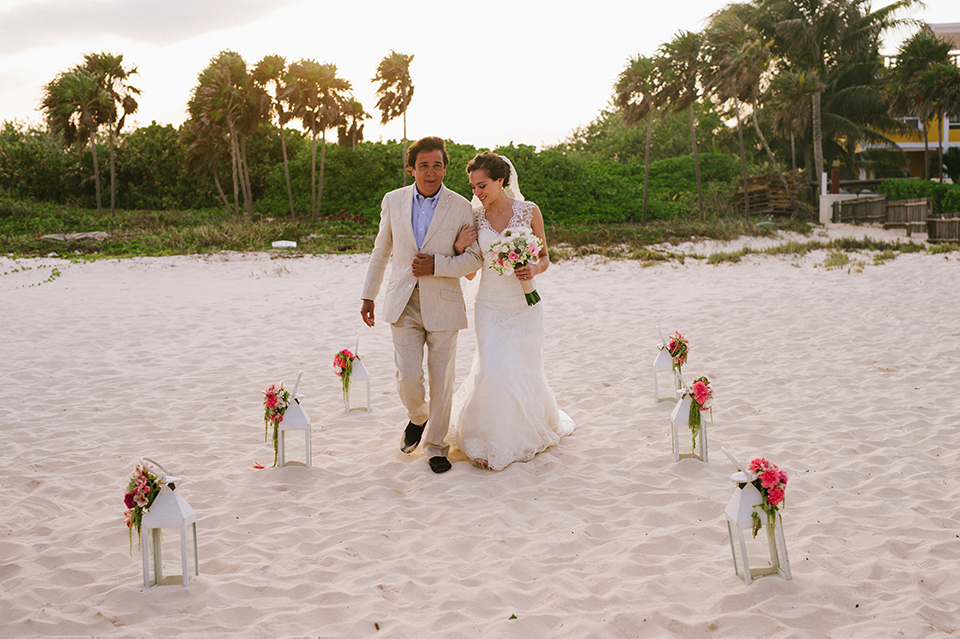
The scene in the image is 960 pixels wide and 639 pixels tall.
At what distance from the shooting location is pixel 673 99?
71.3 ft

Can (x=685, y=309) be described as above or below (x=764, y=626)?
above

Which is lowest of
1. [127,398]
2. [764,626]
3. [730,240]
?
[764,626]

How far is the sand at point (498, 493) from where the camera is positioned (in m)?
2.98

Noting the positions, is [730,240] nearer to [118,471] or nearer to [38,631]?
[118,471]

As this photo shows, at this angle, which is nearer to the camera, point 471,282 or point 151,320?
point 471,282

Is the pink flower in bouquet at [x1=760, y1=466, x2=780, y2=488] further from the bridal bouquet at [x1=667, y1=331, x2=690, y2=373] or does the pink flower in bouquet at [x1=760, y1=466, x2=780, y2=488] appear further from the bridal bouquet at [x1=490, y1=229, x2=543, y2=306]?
the bridal bouquet at [x1=667, y1=331, x2=690, y2=373]

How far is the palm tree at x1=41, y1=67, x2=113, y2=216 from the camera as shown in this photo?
23.0 m

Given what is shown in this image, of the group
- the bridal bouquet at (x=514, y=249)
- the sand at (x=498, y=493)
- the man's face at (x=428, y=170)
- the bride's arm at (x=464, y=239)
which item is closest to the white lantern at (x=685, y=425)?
the sand at (x=498, y=493)

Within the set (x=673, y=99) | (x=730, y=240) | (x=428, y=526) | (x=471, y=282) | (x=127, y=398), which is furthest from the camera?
(x=673, y=99)

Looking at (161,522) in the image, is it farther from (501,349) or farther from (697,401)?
(697,401)

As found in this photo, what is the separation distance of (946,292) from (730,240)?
8.18 meters

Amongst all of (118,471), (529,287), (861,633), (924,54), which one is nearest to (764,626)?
(861,633)

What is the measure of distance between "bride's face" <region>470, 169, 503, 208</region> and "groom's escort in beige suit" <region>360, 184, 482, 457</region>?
173mm

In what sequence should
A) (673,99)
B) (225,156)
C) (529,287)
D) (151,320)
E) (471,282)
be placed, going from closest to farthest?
(529,287)
(471,282)
(151,320)
(673,99)
(225,156)
